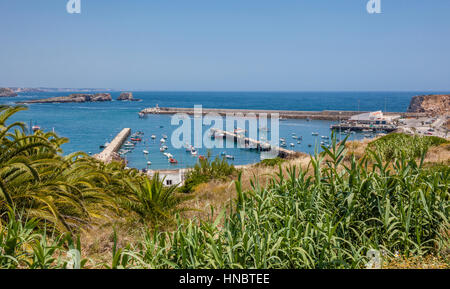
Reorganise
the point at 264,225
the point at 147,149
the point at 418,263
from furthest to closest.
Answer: the point at 147,149 → the point at 264,225 → the point at 418,263

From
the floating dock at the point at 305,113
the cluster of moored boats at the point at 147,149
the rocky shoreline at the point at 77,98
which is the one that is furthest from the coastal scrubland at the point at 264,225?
the rocky shoreline at the point at 77,98

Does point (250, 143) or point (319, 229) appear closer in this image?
point (319, 229)

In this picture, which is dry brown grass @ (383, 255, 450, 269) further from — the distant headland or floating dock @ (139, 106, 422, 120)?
the distant headland

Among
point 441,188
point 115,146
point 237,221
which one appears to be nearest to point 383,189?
point 441,188

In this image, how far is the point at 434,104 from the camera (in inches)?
3644

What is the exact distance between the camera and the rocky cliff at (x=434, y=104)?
88.7 metres

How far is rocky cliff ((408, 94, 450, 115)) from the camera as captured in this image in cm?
8869

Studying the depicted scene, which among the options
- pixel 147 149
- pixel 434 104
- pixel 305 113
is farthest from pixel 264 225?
pixel 434 104

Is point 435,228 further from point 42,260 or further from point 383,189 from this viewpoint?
point 42,260

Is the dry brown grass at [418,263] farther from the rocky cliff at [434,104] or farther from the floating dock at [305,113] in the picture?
the rocky cliff at [434,104]

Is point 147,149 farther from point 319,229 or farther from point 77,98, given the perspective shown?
point 77,98

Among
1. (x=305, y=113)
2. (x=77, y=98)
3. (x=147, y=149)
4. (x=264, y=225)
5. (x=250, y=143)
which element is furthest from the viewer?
(x=77, y=98)

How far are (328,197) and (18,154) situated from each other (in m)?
4.30

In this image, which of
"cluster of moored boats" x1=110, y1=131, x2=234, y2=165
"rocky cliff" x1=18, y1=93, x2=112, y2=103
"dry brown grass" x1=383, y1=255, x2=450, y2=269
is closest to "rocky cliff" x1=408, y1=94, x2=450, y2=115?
"cluster of moored boats" x1=110, y1=131, x2=234, y2=165
